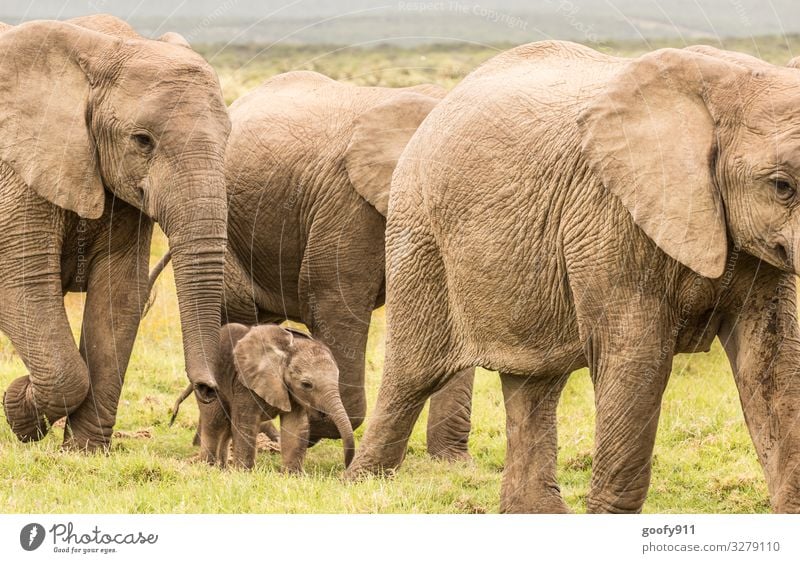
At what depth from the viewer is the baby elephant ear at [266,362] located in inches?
356

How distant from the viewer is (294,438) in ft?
29.9

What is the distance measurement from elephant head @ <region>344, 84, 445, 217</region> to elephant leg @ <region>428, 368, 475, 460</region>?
129 centimetres

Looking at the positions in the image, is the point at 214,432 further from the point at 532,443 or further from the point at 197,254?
the point at 532,443

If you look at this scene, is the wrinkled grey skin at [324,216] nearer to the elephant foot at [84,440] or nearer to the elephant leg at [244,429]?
the elephant leg at [244,429]

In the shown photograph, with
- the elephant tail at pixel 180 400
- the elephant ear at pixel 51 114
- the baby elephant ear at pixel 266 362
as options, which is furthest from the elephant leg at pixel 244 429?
the elephant ear at pixel 51 114

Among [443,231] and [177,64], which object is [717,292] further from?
[177,64]

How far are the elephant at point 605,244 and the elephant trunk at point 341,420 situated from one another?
0.80 m

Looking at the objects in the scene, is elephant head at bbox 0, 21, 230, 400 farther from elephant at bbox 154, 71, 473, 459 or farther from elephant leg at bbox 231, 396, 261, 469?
elephant at bbox 154, 71, 473, 459

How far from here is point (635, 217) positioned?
21.1 ft

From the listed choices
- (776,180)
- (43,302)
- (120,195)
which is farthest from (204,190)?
(776,180)

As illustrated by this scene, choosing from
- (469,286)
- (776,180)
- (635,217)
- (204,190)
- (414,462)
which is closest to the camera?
(776,180)

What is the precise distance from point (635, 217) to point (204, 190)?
2.79m

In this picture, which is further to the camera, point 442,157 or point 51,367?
point 51,367
